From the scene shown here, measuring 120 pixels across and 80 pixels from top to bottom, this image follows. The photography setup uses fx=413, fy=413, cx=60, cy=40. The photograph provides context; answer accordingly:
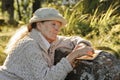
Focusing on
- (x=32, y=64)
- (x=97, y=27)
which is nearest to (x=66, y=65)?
(x=32, y=64)

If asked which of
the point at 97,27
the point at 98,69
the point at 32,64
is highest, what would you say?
the point at 97,27

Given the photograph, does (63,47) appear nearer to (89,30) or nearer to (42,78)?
(42,78)

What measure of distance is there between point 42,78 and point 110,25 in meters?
4.22

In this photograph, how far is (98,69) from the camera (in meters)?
4.42

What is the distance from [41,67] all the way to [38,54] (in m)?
0.15

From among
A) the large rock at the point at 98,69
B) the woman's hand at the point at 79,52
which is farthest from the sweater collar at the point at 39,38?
the large rock at the point at 98,69

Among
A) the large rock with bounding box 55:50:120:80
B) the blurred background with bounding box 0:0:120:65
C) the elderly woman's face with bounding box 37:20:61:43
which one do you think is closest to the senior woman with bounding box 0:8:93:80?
the elderly woman's face with bounding box 37:20:61:43

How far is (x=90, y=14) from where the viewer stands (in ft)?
31.1

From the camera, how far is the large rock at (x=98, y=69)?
4.41m

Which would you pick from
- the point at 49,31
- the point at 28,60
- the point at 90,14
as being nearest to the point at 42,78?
the point at 28,60

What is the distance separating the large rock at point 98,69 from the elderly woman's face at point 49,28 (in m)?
0.43

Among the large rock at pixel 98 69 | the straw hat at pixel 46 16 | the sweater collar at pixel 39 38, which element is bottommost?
the large rock at pixel 98 69

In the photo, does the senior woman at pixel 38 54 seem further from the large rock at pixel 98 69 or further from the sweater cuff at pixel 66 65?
the large rock at pixel 98 69

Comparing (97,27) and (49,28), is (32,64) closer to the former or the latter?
(49,28)
